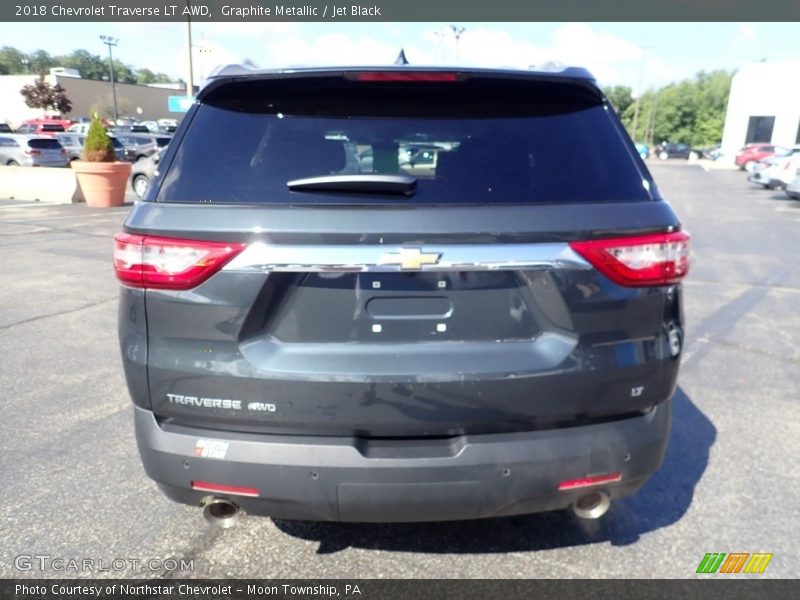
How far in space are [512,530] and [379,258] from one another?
154cm

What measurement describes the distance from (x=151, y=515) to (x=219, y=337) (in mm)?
1364

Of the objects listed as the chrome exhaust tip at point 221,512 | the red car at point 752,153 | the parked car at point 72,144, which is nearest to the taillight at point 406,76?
the chrome exhaust tip at point 221,512

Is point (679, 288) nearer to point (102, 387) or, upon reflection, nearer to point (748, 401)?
point (748, 401)

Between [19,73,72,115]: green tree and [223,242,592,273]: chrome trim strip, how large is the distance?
67.1 m

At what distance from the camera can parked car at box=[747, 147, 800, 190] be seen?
21900 millimetres

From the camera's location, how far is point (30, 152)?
24203mm

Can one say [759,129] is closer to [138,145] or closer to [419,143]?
[138,145]

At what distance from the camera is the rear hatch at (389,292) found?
1.98 m

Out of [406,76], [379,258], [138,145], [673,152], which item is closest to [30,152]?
[138,145]

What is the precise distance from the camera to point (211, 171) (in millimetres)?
2119

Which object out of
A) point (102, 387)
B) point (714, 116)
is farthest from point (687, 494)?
point (714, 116)

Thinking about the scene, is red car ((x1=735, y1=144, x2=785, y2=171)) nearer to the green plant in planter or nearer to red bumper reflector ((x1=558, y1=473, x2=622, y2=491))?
the green plant in planter

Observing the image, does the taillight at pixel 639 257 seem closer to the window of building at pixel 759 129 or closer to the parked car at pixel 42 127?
the parked car at pixel 42 127

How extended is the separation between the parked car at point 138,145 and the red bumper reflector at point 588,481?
27.6 m
